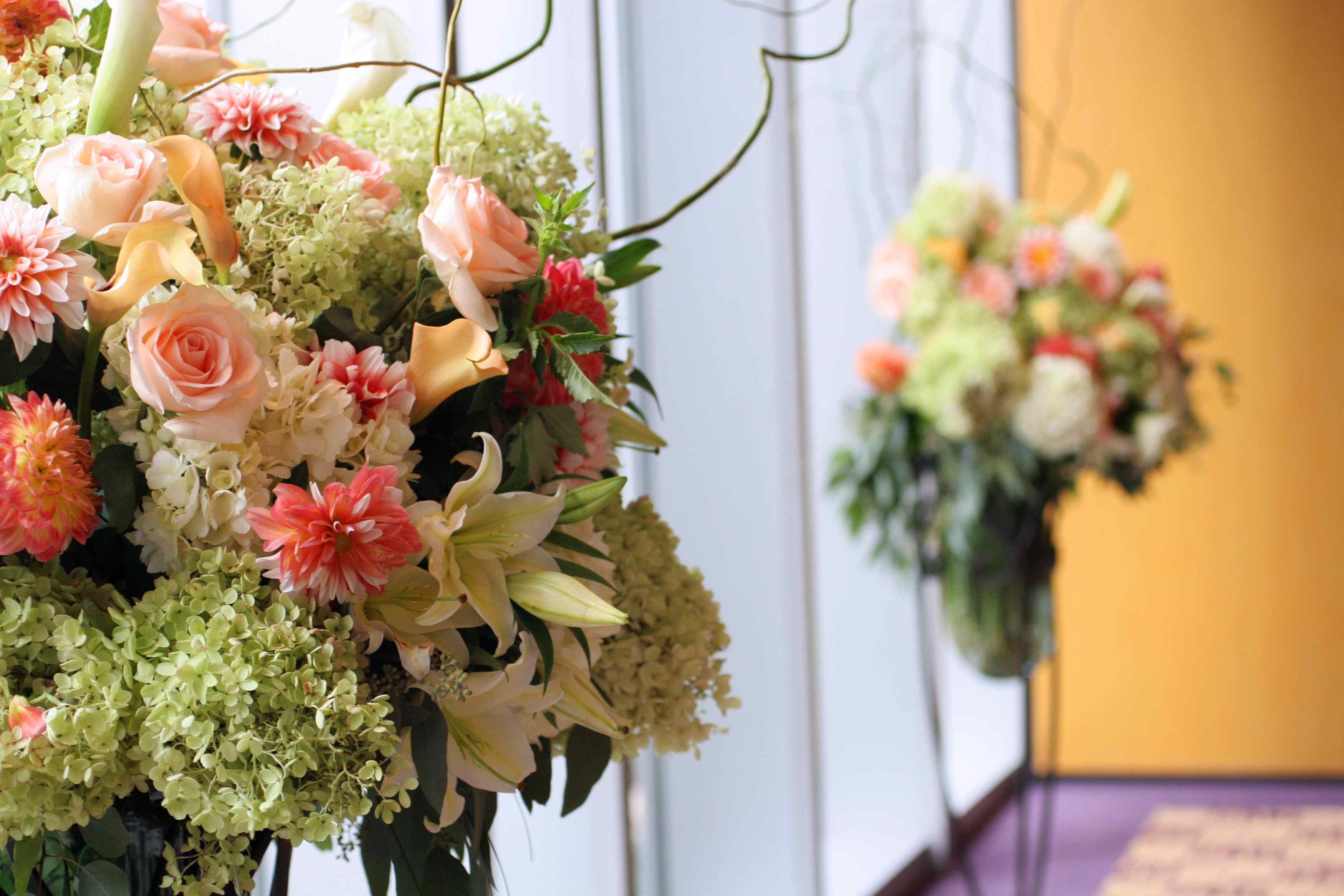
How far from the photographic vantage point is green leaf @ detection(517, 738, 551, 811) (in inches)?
25.9

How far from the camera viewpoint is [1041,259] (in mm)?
2393

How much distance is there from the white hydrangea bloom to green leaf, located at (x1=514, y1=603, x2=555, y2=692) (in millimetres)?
1846

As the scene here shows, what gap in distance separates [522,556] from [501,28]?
87 centimetres

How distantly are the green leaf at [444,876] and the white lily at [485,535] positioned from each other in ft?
0.43

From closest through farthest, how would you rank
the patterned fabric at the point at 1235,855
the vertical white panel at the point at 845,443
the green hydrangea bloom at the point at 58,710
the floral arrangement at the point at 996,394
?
the green hydrangea bloom at the point at 58,710
the floral arrangement at the point at 996,394
the vertical white panel at the point at 845,443
the patterned fabric at the point at 1235,855

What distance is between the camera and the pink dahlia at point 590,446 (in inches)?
25.1

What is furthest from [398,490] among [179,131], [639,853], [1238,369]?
[1238,369]

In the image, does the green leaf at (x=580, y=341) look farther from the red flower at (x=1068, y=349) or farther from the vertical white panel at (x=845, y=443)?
the red flower at (x=1068, y=349)

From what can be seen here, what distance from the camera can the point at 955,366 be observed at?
2318 millimetres

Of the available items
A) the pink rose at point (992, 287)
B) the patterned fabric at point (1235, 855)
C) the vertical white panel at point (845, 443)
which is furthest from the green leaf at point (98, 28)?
the patterned fabric at point (1235, 855)

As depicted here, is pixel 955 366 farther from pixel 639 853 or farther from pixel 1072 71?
pixel 1072 71

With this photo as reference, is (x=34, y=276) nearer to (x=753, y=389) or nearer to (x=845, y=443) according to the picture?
(x=753, y=389)

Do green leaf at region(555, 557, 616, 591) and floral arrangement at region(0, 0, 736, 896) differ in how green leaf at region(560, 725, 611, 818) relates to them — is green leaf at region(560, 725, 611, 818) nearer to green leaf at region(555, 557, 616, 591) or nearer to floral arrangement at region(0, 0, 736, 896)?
floral arrangement at region(0, 0, 736, 896)

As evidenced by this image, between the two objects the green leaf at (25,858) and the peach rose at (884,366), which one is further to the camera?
the peach rose at (884,366)
